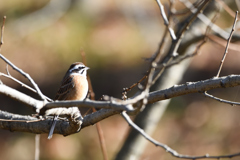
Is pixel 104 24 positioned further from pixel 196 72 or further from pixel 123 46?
pixel 196 72

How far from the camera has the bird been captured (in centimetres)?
465

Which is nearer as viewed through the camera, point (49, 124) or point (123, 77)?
point (49, 124)

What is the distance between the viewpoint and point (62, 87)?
4773 mm

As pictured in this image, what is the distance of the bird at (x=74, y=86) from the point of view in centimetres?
465

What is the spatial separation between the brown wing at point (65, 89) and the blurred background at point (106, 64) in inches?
191

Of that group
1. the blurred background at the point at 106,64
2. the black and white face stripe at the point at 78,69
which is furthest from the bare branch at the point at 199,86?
the blurred background at the point at 106,64

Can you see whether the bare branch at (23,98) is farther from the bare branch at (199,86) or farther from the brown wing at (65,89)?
the brown wing at (65,89)

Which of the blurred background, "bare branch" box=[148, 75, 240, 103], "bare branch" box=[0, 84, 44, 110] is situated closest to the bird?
"bare branch" box=[148, 75, 240, 103]

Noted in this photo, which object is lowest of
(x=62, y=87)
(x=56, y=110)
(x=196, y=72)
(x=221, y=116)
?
(x=221, y=116)

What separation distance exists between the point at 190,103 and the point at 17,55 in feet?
19.0

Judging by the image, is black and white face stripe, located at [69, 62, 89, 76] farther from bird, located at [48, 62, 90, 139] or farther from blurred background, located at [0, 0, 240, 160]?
blurred background, located at [0, 0, 240, 160]

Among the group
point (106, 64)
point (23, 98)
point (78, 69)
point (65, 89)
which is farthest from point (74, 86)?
point (106, 64)

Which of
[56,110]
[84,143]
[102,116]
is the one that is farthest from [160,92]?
[84,143]

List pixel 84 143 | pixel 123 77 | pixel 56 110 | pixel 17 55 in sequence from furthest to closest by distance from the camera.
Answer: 1. pixel 17 55
2. pixel 123 77
3. pixel 84 143
4. pixel 56 110
